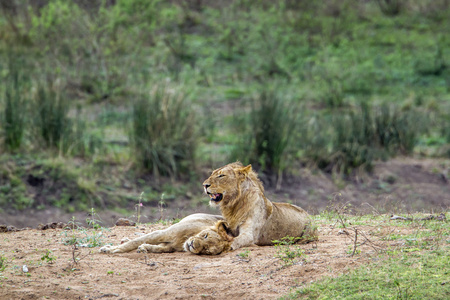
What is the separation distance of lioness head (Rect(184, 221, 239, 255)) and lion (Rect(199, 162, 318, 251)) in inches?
5.9

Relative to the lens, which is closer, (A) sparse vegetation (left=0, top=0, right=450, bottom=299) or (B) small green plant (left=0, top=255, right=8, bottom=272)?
(B) small green plant (left=0, top=255, right=8, bottom=272)

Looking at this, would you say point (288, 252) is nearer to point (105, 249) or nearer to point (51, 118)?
point (105, 249)

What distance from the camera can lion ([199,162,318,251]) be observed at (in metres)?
5.89

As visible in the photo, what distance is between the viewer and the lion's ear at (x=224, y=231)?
5.82 metres

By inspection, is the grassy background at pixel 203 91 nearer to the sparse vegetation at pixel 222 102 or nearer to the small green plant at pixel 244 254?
the sparse vegetation at pixel 222 102

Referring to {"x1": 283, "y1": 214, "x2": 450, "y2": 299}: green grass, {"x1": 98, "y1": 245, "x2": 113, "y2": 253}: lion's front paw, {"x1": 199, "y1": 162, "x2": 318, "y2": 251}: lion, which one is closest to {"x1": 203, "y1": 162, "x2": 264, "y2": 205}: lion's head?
{"x1": 199, "y1": 162, "x2": 318, "y2": 251}: lion

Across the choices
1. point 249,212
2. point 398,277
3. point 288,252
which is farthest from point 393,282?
point 249,212

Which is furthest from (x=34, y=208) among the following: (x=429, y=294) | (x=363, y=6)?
(x=363, y=6)

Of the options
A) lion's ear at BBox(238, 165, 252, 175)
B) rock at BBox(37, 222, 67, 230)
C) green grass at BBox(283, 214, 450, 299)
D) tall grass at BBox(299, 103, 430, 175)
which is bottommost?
tall grass at BBox(299, 103, 430, 175)

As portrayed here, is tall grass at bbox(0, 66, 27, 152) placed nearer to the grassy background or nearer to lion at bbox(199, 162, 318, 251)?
the grassy background

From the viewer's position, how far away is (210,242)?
5.64m

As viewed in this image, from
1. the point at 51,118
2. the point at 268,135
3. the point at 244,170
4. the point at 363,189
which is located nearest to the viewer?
the point at 244,170

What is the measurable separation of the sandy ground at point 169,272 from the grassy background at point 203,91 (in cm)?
562

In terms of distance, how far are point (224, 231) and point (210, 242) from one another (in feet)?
1.01
